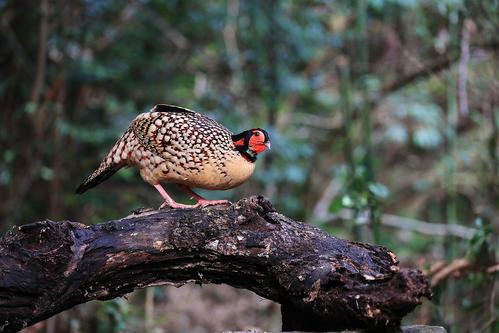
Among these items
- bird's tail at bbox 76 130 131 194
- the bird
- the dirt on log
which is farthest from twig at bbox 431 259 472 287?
bird's tail at bbox 76 130 131 194

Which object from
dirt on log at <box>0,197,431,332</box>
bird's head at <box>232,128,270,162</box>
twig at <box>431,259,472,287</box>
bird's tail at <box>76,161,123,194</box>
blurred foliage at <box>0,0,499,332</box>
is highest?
blurred foliage at <box>0,0,499,332</box>

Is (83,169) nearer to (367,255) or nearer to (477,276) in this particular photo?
(477,276)

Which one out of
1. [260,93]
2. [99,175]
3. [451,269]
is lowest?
[451,269]

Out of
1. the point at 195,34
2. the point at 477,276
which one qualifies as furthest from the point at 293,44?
the point at 477,276

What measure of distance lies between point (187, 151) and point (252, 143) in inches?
11.6

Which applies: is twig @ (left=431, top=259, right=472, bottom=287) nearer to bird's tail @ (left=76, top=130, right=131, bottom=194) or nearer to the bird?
the bird

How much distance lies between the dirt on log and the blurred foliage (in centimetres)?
158

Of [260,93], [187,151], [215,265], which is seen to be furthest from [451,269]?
[260,93]

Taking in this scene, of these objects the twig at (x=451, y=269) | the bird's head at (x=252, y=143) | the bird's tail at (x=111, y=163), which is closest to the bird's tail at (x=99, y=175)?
the bird's tail at (x=111, y=163)

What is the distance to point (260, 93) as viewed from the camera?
671 cm

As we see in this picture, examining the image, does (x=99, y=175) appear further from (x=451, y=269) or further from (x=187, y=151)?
(x=451, y=269)

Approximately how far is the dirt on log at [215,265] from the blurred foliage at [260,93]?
1.58 m

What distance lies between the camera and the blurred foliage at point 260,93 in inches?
203

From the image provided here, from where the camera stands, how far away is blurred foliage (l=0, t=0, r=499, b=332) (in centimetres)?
516
